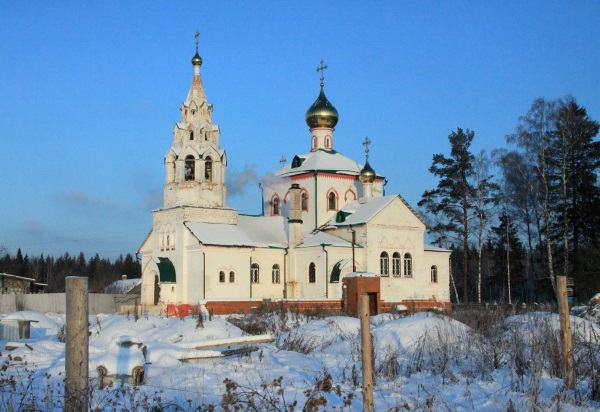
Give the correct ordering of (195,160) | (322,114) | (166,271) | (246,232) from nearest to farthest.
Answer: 1. (166,271)
2. (195,160)
3. (246,232)
4. (322,114)

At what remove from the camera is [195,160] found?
3139 cm

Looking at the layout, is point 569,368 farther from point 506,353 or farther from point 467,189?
point 467,189

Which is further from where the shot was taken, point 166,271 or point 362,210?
point 362,210

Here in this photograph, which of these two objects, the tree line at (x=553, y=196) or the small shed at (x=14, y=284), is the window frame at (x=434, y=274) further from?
the small shed at (x=14, y=284)

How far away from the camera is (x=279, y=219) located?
35.8 m

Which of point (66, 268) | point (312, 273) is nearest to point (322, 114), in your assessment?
point (312, 273)

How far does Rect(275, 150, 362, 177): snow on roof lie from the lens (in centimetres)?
3641

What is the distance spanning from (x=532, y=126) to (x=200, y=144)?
13.8 meters

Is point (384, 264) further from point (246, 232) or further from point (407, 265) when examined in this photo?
point (246, 232)

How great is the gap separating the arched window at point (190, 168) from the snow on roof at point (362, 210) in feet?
23.4

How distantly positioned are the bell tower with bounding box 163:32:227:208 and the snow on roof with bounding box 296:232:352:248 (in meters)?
4.10

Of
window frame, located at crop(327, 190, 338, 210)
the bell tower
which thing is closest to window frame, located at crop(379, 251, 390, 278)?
window frame, located at crop(327, 190, 338, 210)

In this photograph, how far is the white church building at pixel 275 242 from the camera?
99.2ft

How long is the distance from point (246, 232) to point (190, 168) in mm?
3844
